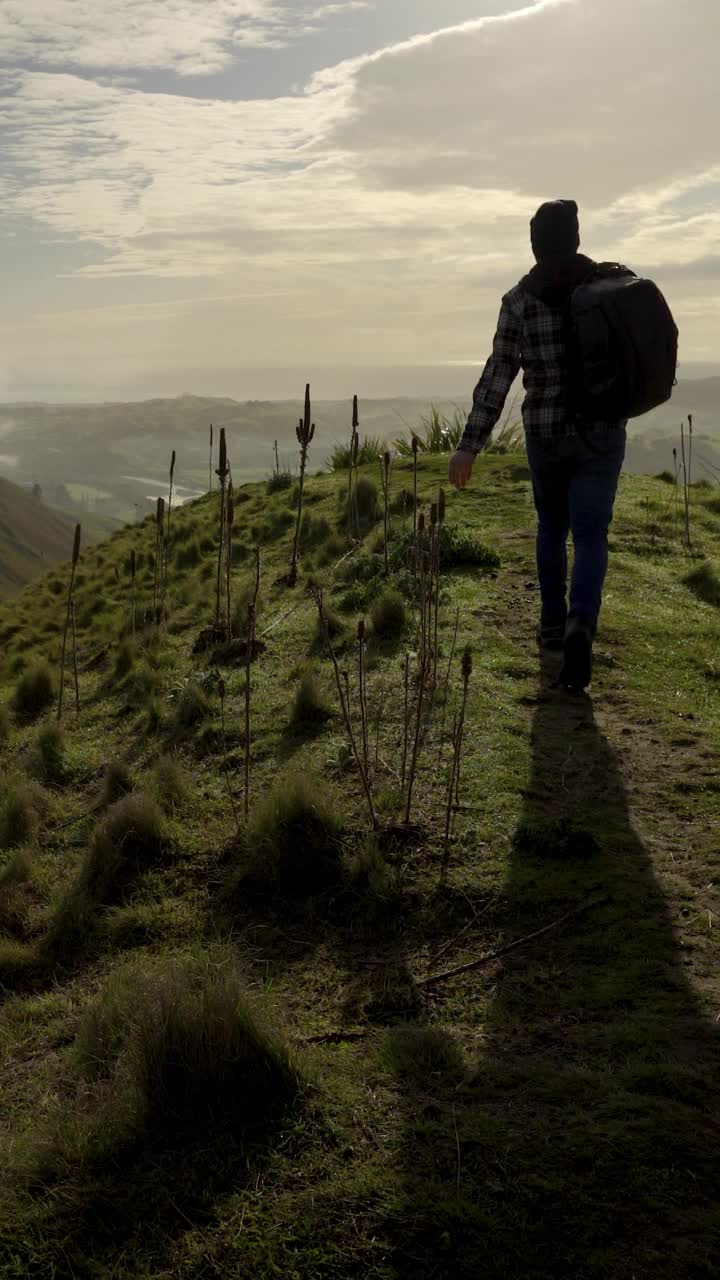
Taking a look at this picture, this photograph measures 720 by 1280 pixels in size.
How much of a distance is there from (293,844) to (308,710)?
5.82ft

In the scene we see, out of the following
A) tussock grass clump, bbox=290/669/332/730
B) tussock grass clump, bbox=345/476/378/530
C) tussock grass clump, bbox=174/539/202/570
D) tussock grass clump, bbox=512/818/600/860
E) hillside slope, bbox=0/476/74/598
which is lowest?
hillside slope, bbox=0/476/74/598

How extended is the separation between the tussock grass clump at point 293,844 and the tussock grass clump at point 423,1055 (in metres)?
1.13

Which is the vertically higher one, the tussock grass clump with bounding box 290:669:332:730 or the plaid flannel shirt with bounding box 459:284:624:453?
the plaid flannel shirt with bounding box 459:284:624:453

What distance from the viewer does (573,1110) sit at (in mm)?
2594

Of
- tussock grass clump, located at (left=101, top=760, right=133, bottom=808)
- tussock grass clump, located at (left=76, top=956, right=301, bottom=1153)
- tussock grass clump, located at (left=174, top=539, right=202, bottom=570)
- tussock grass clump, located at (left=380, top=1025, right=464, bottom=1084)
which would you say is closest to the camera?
tussock grass clump, located at (left=76, top=956, right=301, bottom=1153)

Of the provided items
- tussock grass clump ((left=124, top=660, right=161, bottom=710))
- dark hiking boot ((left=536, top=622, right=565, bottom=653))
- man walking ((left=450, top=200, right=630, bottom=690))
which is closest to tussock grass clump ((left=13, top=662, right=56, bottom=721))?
tussock grass clump ((left=124, top=660, right=161, bottom=710))

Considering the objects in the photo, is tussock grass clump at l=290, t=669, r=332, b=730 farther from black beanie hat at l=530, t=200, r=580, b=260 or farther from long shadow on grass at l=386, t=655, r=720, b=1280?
black beanie hat at l=530, t=200, r=580, b=260

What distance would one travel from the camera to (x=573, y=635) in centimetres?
556

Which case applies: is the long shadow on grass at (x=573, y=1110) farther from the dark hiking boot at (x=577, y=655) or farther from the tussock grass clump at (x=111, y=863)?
the dark hiking boot at (x=577, y=655)

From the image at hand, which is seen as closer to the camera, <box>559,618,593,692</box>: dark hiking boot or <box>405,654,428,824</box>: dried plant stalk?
<box>405,654,428,824</box>: dried plant stalk

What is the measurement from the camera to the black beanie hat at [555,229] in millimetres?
5223

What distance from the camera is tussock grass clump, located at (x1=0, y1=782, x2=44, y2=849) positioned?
207 inches

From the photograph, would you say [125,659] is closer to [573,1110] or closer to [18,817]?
[18,817]

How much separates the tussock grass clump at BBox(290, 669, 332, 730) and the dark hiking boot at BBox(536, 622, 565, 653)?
5.09 feet
